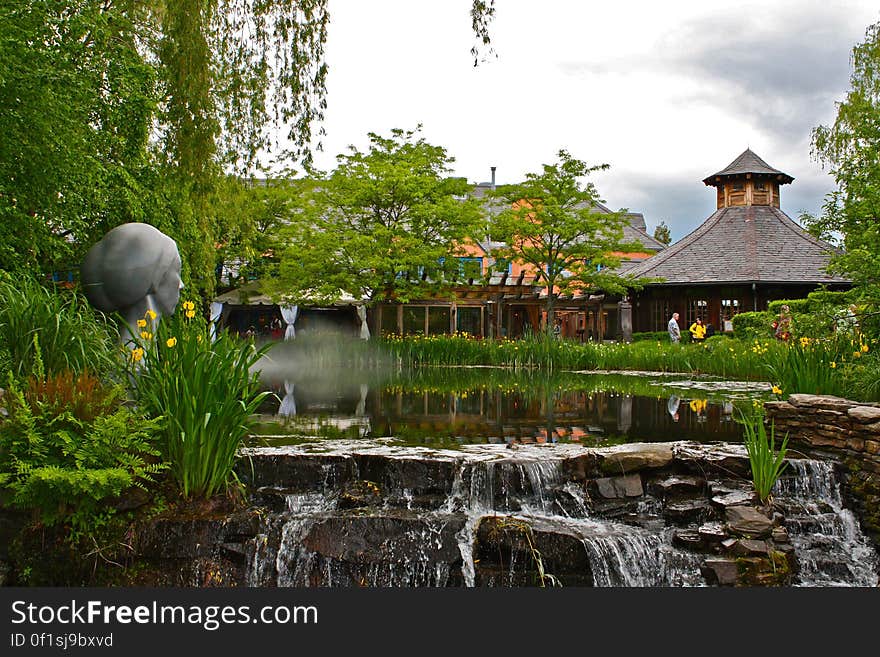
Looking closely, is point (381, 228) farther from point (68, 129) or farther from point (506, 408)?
point (68, 129)

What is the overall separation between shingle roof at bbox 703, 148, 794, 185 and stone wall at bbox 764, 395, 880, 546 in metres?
26.1

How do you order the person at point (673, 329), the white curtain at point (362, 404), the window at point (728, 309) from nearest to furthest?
Result: 1. the white curtain at point (362, 404)
2. the person at point (673, 329)
3. the window at point (728, 309)

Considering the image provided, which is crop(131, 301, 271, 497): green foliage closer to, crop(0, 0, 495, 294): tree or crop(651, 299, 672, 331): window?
crop(0, 0, 495, 294): tree

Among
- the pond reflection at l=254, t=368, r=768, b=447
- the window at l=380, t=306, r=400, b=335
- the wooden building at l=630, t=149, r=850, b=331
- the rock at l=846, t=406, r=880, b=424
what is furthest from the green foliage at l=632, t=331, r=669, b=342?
the rock at l=846, t=406, r=880, b=424

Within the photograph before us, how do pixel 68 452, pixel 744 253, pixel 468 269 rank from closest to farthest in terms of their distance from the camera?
1. pixel 68 452
2. pixel 468 269
3. pixel 744 253

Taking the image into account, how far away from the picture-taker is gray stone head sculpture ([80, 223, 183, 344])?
770cm

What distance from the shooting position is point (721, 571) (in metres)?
4.92

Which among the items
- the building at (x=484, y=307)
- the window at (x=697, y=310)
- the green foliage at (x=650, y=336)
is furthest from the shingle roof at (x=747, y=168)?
the green foliage at (x=650, y=336)

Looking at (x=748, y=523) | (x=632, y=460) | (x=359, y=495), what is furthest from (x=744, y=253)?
(x=359, y=495)

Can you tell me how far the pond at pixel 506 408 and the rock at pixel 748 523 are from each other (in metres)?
2.15

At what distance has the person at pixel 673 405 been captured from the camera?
9.66 meters

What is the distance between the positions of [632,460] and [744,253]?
23.7 metres

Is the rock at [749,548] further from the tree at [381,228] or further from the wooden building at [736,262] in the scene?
the wooden building at [736,262]

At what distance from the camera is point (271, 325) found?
31.8m
